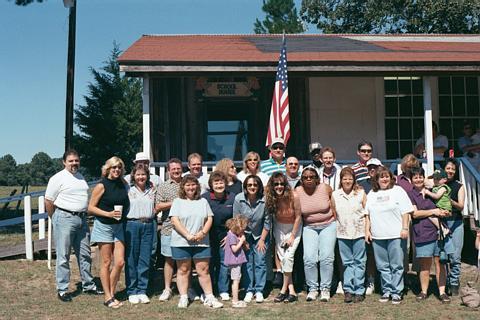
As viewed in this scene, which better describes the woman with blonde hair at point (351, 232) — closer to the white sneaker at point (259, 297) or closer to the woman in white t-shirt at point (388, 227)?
the woman in white t-shirt at point (388, 227)

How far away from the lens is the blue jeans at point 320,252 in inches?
255

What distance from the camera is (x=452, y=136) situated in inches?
451

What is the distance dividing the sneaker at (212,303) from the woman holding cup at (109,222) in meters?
0.99

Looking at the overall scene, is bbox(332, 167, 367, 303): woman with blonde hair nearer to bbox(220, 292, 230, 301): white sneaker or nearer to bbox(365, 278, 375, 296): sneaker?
bbox(365, 278, 375, 296): sneaker

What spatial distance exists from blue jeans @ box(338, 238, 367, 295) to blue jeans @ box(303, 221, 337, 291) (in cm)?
15

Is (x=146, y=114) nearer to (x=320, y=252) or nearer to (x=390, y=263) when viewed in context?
→ (x=320, y=252)

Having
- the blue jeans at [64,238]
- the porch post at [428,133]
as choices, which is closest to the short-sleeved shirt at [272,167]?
the blue jeans at [64,238]

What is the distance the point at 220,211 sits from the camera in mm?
6500

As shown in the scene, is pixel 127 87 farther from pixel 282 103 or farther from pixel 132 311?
pixel 132 311

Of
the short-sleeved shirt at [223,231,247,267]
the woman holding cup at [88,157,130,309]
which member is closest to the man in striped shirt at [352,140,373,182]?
the short-sleeved shirt at [223,231,247,267]

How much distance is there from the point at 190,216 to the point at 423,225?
8.90ft

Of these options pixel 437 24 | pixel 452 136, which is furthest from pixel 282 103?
pixel 437 24

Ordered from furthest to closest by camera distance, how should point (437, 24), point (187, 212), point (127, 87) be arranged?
1. point (437, 24)
2. point (127, 87)
3. point (187, 212)

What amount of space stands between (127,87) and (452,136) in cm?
1661
